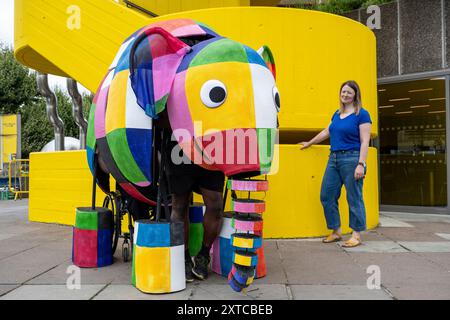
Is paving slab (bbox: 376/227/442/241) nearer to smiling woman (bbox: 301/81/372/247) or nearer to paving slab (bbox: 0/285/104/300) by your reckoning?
smiling woman (bbox: 301/81/372/247)

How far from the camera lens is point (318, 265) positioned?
3996mm

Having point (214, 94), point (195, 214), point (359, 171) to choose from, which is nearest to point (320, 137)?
point (359, 171)

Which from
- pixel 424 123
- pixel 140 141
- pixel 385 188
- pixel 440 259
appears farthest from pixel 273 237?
pixel 424 123

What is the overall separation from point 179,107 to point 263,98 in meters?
0.57

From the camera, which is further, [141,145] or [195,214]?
[195,214]

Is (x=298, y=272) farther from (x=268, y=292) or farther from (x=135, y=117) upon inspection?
(x=135, y=117)

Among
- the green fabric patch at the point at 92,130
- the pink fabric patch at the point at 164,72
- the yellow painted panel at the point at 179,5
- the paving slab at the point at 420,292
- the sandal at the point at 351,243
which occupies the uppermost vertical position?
the yellow painted panel at the point at 179,5

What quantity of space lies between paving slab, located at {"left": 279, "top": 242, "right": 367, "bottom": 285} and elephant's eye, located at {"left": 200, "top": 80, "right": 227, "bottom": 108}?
5.39ft

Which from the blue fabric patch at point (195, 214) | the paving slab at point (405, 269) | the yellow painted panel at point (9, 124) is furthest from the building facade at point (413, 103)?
the yellow painted panel at point (9, 124)

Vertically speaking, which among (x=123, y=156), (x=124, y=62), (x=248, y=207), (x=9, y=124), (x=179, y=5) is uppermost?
(x=179, y=5)

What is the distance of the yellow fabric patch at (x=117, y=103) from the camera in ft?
10.1

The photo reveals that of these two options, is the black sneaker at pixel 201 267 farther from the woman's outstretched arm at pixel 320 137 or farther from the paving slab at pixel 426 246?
the paving slab at pixel 426 246

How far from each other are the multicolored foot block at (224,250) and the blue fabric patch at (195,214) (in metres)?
0.33
